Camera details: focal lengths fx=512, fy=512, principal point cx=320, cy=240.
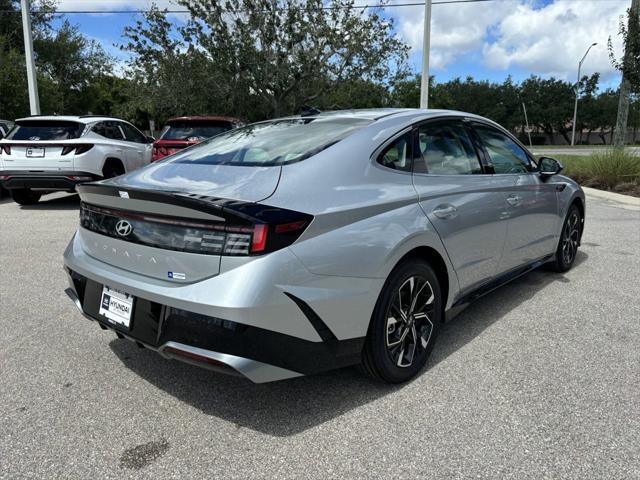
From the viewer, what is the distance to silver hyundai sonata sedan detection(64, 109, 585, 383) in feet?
7.49

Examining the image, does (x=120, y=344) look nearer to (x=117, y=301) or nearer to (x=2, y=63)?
(x=117, y=301)

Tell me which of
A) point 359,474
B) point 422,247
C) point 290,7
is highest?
point 290,7

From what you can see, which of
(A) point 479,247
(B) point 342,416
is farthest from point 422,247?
(B) point 342,416

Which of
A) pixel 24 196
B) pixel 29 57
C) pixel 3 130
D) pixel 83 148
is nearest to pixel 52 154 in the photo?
pixel 83 148

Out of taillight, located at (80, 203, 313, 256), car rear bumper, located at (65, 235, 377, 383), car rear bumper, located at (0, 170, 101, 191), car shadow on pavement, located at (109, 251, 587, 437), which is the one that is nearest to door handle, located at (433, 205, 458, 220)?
car rear bumper, located at (65, 235, 377, 383)

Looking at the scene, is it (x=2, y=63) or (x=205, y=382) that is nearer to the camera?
(x=205, y=382)

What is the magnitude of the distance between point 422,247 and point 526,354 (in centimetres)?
112

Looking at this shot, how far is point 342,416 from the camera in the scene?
2646 millimetres

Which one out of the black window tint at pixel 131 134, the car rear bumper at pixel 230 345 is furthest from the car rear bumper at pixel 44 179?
the car rear bumper at pixel 230 345

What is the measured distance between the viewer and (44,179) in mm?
8781

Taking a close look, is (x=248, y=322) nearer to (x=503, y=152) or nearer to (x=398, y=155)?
(x=398, y=155)

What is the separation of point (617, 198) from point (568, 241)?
7.04 m

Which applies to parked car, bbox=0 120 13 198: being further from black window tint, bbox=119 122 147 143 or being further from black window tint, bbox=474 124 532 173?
black window tint, bbox=474 124 532 173

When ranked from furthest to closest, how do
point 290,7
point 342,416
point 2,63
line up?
1. point 2,63
2. point 290,7
3. point 342,416
